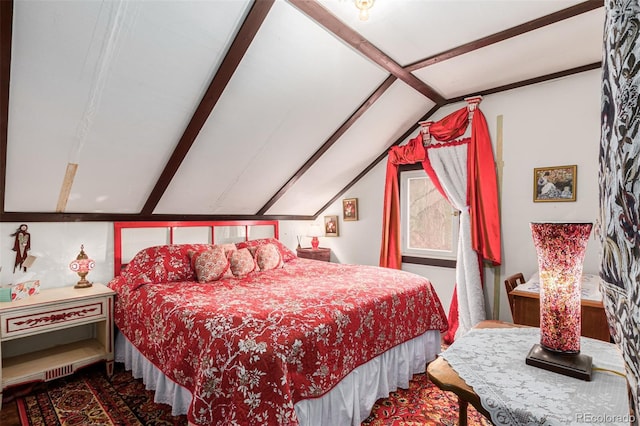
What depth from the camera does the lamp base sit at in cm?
103

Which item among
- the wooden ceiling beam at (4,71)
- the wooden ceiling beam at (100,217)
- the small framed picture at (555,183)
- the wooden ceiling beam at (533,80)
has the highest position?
the wooden ceiling beam at (533,80)

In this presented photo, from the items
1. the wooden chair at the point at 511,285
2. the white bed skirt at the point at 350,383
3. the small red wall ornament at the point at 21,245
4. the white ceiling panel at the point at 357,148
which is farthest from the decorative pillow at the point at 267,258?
the wooden chair at the point at 511,285

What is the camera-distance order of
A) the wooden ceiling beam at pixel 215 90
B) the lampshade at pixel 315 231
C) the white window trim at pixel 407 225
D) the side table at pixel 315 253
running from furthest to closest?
the lampshade at pixel 315 231 → the side table at pixel 315 253 → the white window trim at pixel 407 225 → the wooden ceiling beam at pixel 215 90

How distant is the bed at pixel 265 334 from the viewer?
59.7 inches

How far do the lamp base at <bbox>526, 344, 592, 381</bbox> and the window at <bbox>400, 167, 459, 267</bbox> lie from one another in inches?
105

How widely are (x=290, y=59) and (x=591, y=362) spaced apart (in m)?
2.41

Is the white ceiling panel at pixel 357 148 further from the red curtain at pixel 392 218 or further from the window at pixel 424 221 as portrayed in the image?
the window at pixel 424 221

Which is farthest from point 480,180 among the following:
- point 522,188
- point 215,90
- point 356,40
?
point 215,90

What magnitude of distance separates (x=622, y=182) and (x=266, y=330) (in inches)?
62.2

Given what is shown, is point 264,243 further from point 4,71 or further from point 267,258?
point 4,71

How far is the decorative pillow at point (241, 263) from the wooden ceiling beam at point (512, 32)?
234 centimetres

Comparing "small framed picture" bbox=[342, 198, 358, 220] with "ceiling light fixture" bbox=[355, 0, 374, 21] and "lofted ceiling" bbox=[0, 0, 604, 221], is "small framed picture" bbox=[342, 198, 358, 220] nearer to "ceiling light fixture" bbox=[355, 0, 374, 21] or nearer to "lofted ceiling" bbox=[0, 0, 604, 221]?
"lofted ceiling" bbox=[0, 0, 604, 221]

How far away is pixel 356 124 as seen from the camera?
351 cm

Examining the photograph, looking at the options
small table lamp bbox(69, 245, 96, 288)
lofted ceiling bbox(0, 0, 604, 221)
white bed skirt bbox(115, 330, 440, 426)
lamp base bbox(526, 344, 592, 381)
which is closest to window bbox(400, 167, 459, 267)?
lofted ceiling bbox(0, 0, 604, 221)
